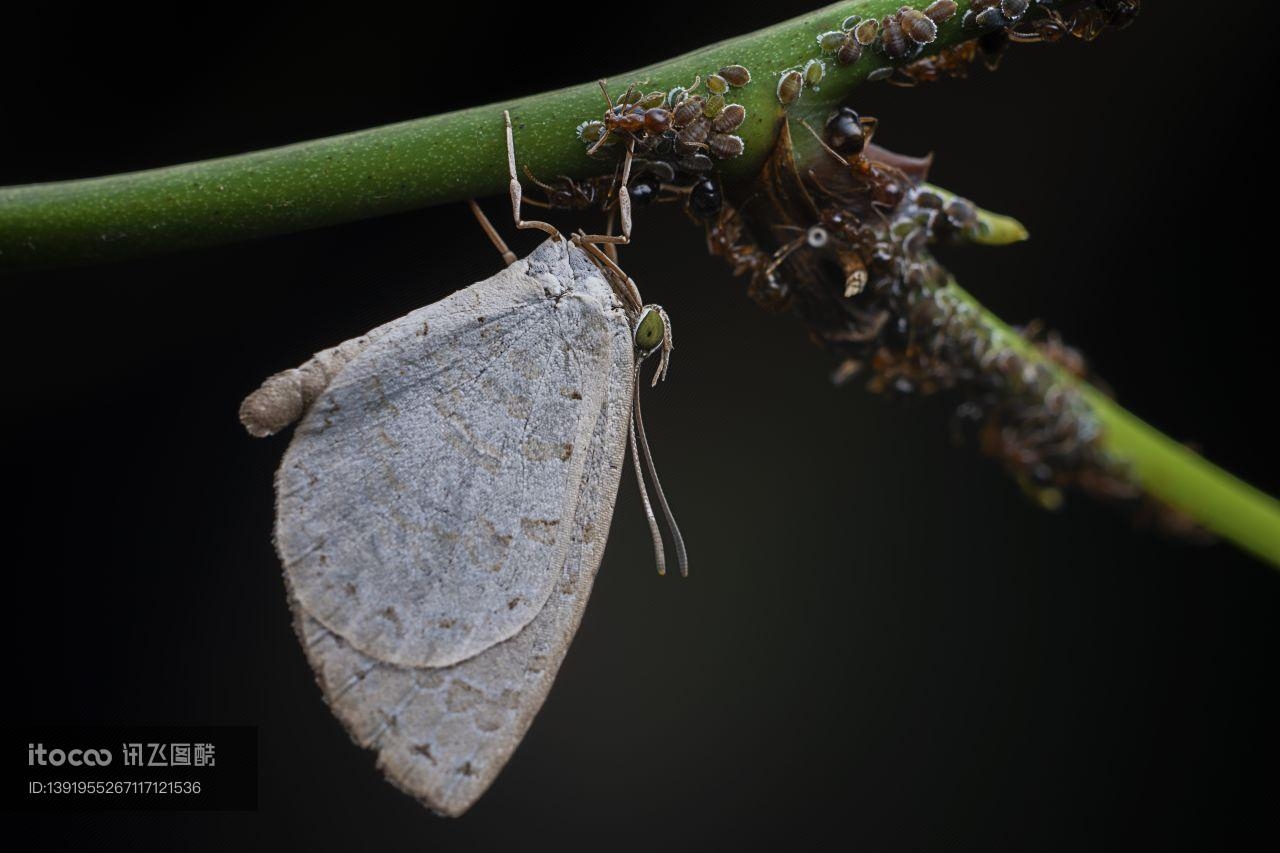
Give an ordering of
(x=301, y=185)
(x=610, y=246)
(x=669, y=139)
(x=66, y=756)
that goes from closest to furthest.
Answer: (x=301, y=185) < (x=669, y=139) < (x=610, y=246) < (x=66, y=756)

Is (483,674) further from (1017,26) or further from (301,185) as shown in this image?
(1017,26)

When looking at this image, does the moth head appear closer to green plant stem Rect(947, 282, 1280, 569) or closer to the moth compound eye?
the moth compound eye

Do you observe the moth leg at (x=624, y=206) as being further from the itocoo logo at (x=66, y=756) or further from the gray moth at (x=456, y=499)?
the itocoo logo at (x=66, y=756)

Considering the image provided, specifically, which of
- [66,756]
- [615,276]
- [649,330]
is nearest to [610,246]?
[615,276]

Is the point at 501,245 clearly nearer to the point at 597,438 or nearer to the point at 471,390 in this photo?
the point at 471,390

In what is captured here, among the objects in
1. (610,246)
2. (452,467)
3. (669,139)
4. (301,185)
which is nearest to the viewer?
(301,185)

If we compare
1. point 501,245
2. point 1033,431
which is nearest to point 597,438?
point 501,245
